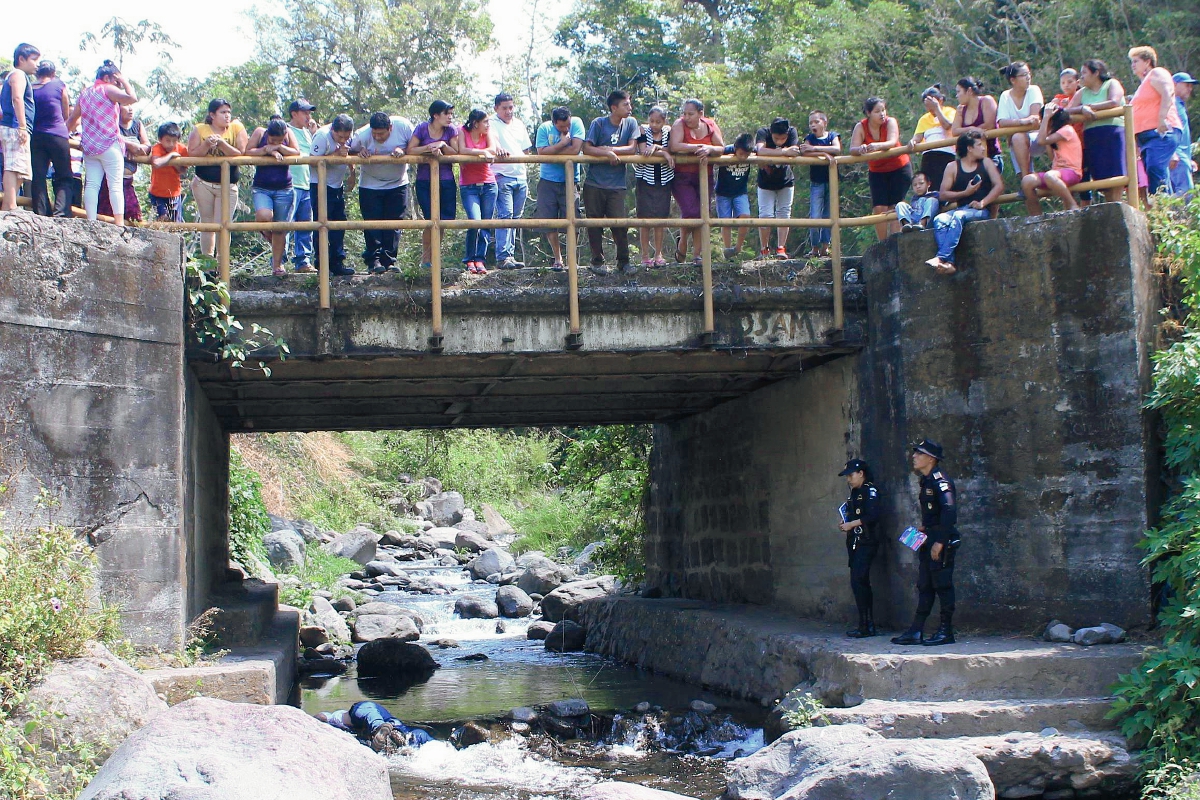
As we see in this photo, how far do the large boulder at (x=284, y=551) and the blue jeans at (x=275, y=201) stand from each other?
36.0ft

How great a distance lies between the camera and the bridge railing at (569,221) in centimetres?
1013

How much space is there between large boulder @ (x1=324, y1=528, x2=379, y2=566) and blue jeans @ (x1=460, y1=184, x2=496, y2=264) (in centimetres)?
1578

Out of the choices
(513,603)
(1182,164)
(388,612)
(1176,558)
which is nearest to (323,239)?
(1176,558)

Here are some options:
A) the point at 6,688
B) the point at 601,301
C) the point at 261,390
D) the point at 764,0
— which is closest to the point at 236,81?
the point at 764,0

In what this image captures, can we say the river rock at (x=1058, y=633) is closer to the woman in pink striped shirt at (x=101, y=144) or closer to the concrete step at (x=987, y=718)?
the concrete step at (x=987, y=718)

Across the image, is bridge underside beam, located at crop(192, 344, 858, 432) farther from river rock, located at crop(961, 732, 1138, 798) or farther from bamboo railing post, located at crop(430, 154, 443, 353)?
river rock, located at crop(961, 732, 1138, 798)

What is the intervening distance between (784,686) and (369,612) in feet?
33.3

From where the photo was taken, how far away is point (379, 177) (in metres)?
11.3

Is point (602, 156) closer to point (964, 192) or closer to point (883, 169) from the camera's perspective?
point (883, 169)

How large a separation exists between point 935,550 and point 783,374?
3.65 m

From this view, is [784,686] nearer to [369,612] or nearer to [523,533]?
[369,612]

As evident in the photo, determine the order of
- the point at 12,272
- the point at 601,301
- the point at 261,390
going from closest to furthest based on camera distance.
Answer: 1. the point at 12,272
2. the point at 601,301
3. the point at 261,390

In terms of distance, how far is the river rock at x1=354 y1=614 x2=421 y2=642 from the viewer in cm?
1812

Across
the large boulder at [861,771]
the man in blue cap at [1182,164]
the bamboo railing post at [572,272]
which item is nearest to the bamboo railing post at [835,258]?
the bamboo railing post at [572,272]
